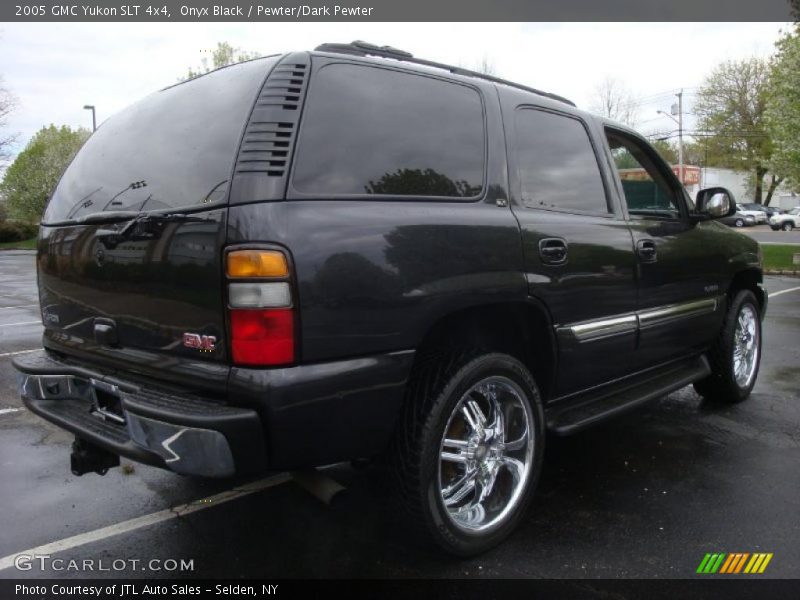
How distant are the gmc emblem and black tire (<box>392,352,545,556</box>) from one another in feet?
2.55

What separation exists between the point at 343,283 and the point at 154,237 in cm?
73

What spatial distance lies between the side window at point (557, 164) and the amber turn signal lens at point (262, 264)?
1356 millimetres

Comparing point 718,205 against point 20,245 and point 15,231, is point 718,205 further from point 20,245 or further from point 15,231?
point 15,231

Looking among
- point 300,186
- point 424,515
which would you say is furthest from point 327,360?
point 424,515

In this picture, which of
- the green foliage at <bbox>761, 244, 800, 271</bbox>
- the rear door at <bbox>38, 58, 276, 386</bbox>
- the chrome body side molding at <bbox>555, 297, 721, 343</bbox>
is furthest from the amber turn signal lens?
the green foliage at <bbox>761, 244, 800, 271</bbox>

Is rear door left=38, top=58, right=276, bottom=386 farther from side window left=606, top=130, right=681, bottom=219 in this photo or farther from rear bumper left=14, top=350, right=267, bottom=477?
side window left=606, top=130, right=681, bottom=219

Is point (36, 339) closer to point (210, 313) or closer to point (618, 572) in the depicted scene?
point (210, 313)

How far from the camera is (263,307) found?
2086mm

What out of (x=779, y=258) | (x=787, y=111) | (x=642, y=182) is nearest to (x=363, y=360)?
(x=642, y=182)

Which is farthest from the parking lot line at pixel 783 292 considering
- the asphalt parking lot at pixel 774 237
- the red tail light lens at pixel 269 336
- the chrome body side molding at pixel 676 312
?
the asphalt parking lot at pixel 774 237

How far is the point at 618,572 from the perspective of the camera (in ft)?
8.41

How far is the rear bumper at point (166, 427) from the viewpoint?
2.05 m

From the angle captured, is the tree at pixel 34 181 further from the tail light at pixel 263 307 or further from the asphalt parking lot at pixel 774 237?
the tail light at pixel 263 307

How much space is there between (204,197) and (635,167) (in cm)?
305
